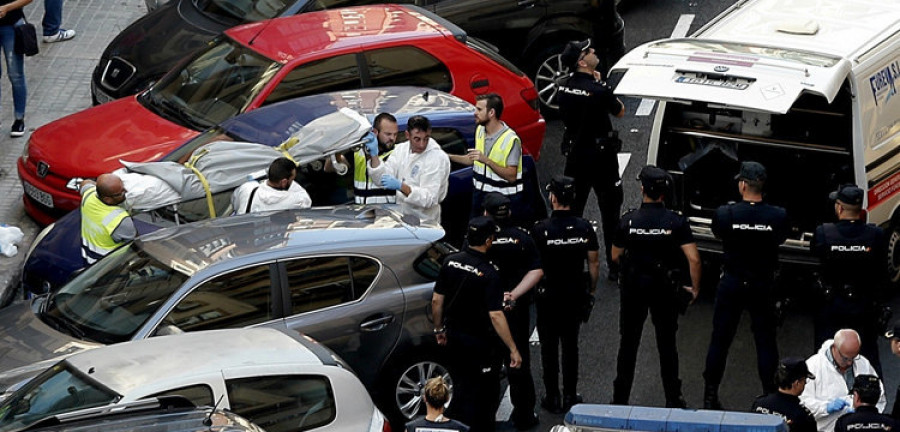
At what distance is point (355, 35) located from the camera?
1348cm

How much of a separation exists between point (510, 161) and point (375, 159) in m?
1.01

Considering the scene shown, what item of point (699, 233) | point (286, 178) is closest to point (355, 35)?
point (286, 178)

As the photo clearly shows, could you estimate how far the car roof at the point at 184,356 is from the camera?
8.20m

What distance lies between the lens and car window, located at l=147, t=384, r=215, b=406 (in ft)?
26.5

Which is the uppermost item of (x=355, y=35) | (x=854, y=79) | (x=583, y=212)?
(x=854, y=79)

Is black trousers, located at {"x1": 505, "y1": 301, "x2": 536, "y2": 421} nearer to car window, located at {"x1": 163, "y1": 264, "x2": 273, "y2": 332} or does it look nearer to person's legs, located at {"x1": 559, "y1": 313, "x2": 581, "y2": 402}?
person's legs, located at {"x1": 559, "y1": 313, "x2": 581, "y2": 402}

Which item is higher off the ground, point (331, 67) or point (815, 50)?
point (815, 50)

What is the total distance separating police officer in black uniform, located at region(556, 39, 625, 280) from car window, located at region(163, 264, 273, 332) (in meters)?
3.35

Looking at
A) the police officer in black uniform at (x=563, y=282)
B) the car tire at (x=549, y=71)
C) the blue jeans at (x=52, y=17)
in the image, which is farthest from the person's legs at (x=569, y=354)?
the blue jeans at (x=52, y=17)

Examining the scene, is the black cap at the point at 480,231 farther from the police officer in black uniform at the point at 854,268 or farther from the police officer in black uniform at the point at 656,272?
the police officer in black uniform at the point at 854,268

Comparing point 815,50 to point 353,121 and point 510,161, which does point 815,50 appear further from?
point 353,121

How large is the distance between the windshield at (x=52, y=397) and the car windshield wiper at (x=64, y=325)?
3.52ft

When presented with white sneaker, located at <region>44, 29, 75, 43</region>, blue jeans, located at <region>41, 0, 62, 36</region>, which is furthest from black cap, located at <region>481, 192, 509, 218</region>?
white sneaker, located at <region>44, 29, 75, 43</region>

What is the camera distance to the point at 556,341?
1061cm
